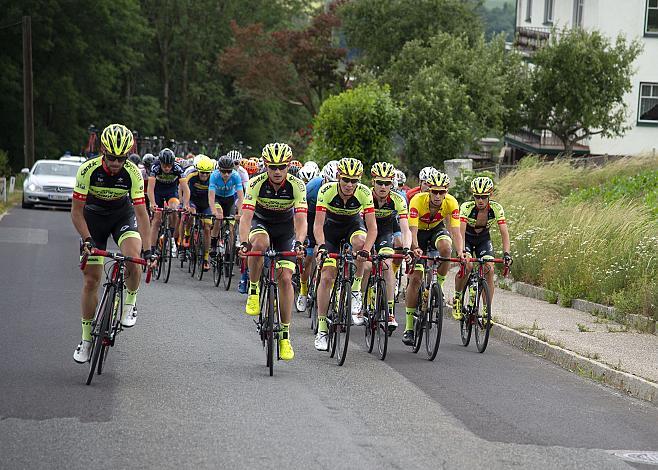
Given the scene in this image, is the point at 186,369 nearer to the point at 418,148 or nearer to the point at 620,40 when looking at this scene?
the point at 418,148

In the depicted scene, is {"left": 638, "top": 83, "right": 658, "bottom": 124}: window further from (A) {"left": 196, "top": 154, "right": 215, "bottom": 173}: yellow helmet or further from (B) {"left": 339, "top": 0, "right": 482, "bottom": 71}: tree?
(A) {"left": 196, "top": 154, "right": 215, "bottom": 173}: yellow helmet

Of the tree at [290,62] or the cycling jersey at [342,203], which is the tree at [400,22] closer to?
the tree at [290,62]

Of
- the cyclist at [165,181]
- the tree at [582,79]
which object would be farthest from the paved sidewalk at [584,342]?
the tree at [582,79]

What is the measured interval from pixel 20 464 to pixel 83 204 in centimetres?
361

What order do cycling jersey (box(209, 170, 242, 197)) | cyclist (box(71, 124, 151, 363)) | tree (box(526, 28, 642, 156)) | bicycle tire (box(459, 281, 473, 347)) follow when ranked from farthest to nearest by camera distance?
tree (box(526, 28, 642, 156)) → cycling jersey (box(209, 170, 242, 197)) → bicycle tire (box(459, 281, 473, 347)) → cyclist (box(71, 124, 151, 363))

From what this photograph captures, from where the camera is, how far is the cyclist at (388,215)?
12.9 meters

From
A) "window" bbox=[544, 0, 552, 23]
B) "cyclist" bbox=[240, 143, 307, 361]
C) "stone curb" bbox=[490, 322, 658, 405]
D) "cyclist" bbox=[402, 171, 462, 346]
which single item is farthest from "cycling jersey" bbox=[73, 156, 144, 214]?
"window" bbox=[544, 0, 552, 23]

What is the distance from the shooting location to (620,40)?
3903 centimetres

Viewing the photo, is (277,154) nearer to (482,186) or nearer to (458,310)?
(482,186)

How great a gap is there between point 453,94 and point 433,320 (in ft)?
71.2

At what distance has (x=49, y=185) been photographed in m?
37.7

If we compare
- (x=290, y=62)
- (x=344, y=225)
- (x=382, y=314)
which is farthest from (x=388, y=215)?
(x=290, y=62)

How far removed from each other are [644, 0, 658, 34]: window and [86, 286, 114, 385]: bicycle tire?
A: 34956 millimetres

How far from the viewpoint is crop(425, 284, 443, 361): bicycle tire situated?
40.8 ft
